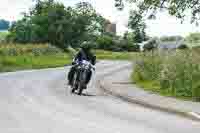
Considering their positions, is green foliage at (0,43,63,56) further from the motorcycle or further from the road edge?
the road edge

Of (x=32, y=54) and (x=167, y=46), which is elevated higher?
(x=167, y=46)

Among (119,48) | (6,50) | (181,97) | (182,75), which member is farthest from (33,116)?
(119,48)

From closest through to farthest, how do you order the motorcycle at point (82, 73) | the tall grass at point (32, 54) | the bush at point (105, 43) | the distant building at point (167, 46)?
the motorcycle at point (82, 73)
the distant building at point (167, 46)
the tall grass at point (32, 54)
the bush at point (105, 43)

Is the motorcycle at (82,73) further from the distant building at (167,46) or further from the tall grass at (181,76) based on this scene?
the distant building at (167,46)

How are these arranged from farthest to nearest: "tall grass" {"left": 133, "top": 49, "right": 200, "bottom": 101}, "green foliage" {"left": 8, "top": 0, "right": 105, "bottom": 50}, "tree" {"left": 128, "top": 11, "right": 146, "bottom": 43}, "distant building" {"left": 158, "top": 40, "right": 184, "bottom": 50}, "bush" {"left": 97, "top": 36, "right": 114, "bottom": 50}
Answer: "bush" {"left": 97, "top": 36, "right": 114, "bottom": 50}
"green foliage" {"left": 8, "top": 0, "right": 105, "bottom": 50}
"distant building" {"left": 158, "top": 40, "right": 184, "bottom": 50}
"tree" {"left": 128, "top": 11, "right": 146, "bottom": 43}
"tall grass" {"left": 133, "top": 49, "right": 200, "bottom": 101}

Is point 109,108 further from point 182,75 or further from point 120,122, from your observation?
point 182,75

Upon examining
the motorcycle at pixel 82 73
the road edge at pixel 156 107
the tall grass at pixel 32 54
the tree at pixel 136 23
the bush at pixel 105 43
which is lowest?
the bush at pixel 105 43

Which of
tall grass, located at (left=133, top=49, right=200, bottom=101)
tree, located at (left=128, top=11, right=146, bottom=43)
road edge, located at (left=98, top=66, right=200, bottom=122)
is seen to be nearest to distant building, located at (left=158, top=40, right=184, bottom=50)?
tree, located at (left=128, top=11, right=146, bottom=43)

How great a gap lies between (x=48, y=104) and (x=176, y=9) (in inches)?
463

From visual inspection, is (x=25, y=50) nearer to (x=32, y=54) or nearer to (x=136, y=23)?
(x=32, y=54)

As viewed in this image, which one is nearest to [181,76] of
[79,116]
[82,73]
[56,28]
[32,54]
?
[82,73]

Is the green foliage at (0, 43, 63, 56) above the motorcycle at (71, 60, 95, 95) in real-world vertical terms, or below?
below

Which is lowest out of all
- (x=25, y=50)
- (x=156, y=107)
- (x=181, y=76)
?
(x=25, y=50)

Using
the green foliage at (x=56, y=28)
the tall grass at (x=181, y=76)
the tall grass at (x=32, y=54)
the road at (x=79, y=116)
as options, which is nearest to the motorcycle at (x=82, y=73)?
the road at (x=79, y=116)
